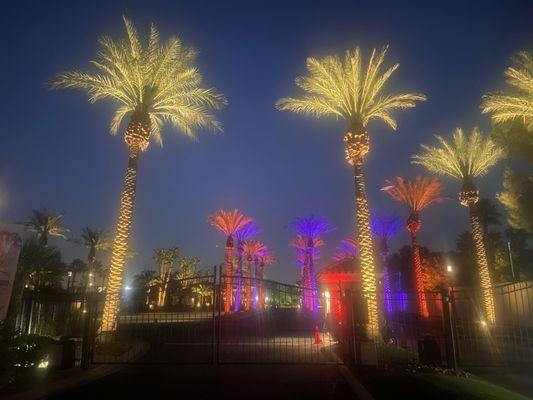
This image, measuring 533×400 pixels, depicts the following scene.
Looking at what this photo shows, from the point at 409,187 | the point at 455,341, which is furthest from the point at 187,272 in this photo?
the point at 455,341

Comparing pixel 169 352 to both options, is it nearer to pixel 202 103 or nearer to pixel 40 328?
pixel 40 328

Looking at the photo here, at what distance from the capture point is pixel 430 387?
9016 millimetres

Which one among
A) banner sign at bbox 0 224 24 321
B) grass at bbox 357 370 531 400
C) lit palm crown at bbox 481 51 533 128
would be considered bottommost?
grass at bbox 357 370 531 400

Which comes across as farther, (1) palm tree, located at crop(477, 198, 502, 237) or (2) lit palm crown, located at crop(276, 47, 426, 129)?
(1) palm tree, located at crop(477, 198, 502, 237)

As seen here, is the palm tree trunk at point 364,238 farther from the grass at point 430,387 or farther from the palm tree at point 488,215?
the palm tree at point 488,215

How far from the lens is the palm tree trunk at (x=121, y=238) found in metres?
18.1

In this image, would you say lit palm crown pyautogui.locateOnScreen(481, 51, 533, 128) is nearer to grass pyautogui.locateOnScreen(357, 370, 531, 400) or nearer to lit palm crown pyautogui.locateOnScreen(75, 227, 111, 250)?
grass pyautogui.locateOnScreen(357, 370, 531, 400)

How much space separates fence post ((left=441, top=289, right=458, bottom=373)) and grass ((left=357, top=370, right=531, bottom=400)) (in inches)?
25.2

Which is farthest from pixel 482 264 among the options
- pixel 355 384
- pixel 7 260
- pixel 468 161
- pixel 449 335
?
pixel 7 260

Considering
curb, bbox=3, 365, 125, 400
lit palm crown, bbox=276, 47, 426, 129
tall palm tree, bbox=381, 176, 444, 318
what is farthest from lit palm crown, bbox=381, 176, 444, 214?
curb, bbox=3, 365, 125, 400

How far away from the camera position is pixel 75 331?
50.0 ft

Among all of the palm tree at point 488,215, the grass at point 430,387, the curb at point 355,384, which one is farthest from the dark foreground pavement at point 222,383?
the palm tree at point 488,215

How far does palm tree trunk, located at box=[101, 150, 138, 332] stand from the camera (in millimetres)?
18125

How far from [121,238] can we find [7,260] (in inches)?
377
